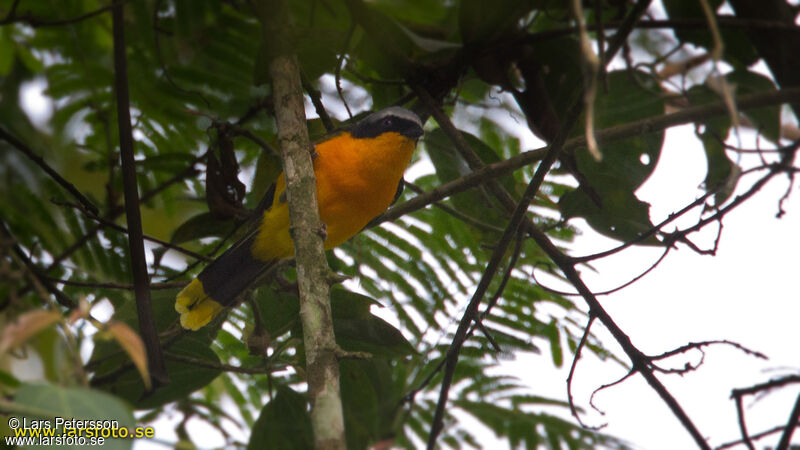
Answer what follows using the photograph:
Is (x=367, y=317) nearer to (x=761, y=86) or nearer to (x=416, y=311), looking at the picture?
(x=416, y=311)

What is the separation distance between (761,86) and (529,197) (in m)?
1.05

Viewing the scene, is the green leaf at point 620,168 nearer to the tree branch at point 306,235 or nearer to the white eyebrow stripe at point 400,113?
the white eyebrow stripe at point 400,113

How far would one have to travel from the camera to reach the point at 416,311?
3.32 m

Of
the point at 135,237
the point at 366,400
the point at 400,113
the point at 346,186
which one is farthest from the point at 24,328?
the point at 346,186

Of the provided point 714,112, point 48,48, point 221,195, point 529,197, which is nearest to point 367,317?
point 529,197

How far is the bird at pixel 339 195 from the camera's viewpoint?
311 cm

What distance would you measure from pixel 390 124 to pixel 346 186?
0.34 metres

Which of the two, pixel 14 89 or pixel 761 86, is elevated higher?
pixel 14 89

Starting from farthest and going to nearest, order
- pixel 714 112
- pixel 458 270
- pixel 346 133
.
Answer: pixel 458 270 < pixel 346 133 < pixel 714 112

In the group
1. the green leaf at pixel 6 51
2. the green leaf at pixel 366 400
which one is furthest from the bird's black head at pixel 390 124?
the green leaf at pixel 6 51

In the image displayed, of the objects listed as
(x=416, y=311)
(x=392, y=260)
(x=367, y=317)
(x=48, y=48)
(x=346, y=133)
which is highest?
(x=48, y=48)

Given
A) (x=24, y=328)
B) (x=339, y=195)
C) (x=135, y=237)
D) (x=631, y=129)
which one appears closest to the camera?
(x=24, y=328)

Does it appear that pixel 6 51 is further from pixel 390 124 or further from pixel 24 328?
pixel 24 328

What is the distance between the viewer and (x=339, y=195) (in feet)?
10.6
